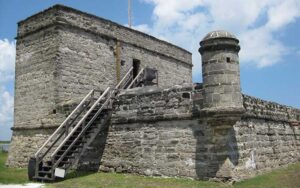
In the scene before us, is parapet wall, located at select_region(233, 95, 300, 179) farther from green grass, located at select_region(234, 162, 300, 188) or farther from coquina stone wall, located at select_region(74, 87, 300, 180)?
green grass, located at select_region(234, 162, 300, 188)

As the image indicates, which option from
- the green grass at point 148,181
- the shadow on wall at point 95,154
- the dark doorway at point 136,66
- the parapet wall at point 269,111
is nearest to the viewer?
the green grass at point 148,181

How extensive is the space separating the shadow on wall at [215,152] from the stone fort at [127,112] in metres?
0.03

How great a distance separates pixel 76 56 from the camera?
16781 millimetres

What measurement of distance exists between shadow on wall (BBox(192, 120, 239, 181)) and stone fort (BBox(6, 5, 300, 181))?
1.1 inches

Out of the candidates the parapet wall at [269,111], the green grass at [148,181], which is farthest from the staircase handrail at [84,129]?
the parapet wall at [269,111]

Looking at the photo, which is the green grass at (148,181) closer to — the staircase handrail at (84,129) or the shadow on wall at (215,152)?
the shadow on wall at (215,152)

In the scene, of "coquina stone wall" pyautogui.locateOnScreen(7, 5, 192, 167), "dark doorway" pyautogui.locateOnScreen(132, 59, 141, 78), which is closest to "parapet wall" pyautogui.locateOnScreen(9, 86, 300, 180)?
"coquina stone wall" pyautogui.locateOnScreen(7, 5, 192, 167)

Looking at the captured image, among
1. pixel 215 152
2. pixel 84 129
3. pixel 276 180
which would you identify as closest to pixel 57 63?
pixel 84 129

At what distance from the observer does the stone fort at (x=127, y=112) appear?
37.1 ft

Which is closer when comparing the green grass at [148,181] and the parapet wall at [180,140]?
the green grass at [148,181]

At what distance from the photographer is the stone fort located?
1130cm

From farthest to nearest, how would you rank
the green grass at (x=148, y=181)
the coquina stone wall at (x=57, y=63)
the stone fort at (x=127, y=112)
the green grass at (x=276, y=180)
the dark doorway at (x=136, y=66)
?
the dark doorway at (x=136, y=66) < the coquina stone wall at (x=57, y=63) < the stone fort at (x=127, y=112) < the green grass at (x=276, y=180) < the green grass at (x=148, y=181)

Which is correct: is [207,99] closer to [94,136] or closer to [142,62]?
[94,136]

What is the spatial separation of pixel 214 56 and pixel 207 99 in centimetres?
122
